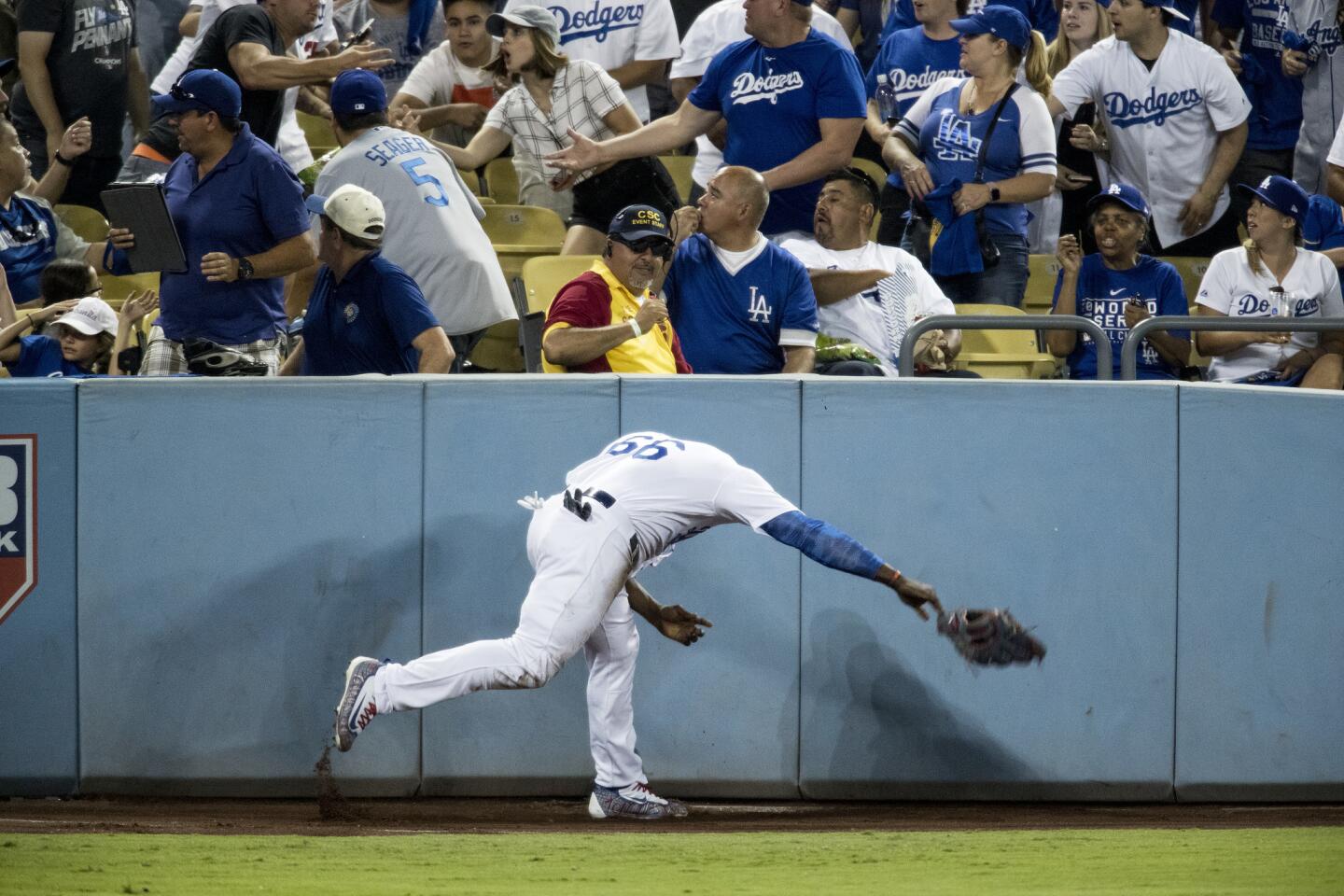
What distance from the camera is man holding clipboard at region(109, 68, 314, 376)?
700 centimetres

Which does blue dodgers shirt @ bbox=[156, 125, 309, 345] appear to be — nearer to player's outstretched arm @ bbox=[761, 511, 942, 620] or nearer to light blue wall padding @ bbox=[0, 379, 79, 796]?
light blue wall padding @ bbox=[0, 379, 79, 796]

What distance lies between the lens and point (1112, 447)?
6.57 meters

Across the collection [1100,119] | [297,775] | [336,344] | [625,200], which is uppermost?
[1100,119]

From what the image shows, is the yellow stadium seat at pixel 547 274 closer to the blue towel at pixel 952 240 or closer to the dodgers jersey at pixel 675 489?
the blue towel at pixel 952 240

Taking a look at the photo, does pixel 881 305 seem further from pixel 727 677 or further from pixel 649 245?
pixel 727 677

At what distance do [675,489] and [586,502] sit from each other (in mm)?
316

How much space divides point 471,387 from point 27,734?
221 centimetres

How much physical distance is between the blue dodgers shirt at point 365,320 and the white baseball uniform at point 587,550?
4.67 feet

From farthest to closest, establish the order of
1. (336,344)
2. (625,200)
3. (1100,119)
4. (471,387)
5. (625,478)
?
(1100,119) < (625,200) < (336,344) < (471,387) < (625,478)

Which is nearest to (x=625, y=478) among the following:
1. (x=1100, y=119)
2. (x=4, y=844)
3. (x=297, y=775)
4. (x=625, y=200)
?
(x=297, y=775)

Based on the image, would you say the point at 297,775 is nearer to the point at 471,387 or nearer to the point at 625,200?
the point at 471,387

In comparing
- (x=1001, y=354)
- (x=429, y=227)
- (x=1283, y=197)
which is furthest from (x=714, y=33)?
(x=1283, y=197)

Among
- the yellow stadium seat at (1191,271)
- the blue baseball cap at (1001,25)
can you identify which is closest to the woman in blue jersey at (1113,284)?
the blue baseball cap at (1001,25)

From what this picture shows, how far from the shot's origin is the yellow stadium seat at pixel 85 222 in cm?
947
